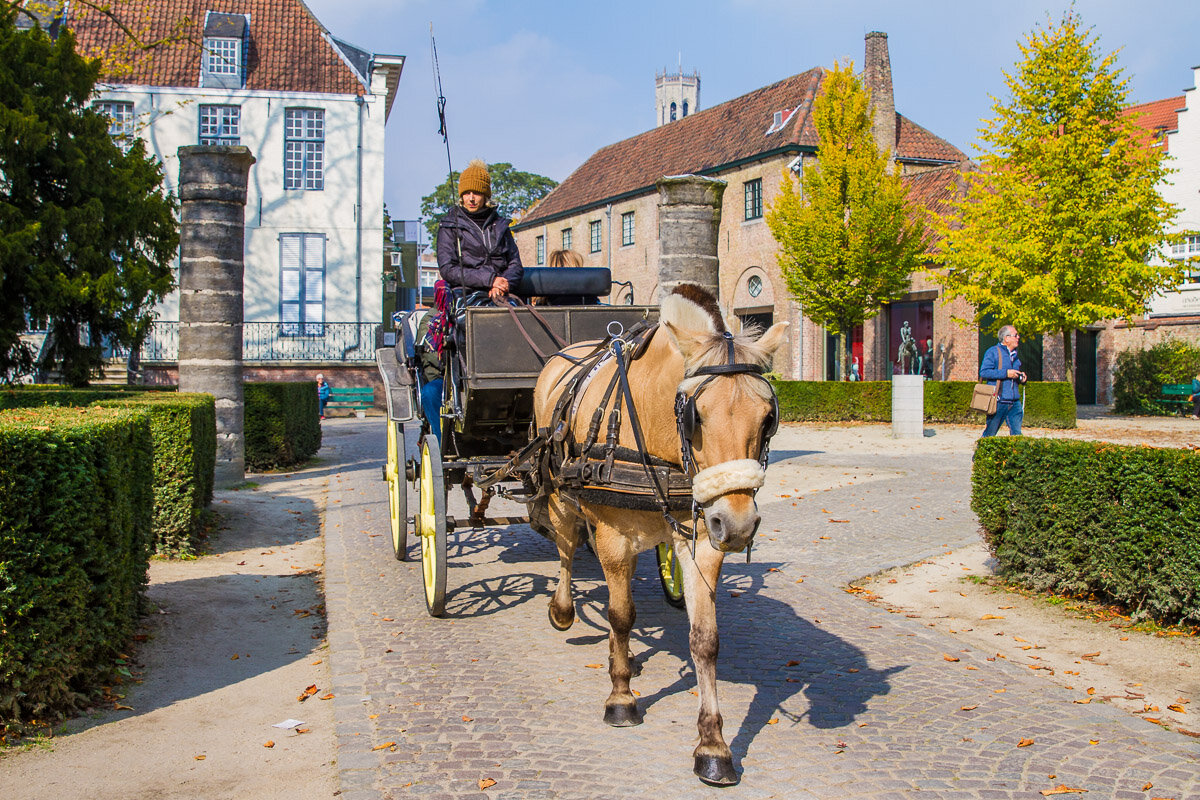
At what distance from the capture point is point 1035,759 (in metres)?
4.02

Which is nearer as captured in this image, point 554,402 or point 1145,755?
point 1145,755

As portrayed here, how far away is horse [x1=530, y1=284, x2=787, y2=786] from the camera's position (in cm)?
339

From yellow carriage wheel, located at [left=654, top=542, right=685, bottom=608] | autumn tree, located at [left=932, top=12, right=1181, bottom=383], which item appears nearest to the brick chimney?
autumn tree, located at [left=932, top=12, right=1181, bottom=383]

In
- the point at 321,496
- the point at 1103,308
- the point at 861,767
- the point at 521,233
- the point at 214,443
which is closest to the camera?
the point at 861,767

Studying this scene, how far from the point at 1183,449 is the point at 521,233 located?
49.0m

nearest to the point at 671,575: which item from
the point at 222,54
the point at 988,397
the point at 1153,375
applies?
the point at 988,397

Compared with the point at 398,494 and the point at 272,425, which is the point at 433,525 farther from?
the point at 272,425

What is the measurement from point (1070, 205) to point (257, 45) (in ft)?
76.1

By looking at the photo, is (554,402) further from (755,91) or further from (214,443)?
(755,91)

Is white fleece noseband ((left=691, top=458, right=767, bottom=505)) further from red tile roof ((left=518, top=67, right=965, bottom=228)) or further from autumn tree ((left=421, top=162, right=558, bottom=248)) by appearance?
autumn tree ((left=421, top=162, right=558, bottom=248))

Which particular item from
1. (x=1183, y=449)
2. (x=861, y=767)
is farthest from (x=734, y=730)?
(x=1183, y=449)

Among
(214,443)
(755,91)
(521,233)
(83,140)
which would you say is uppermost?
(755,91)

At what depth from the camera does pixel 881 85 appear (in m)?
34.4

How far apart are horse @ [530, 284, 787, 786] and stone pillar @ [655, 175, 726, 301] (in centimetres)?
699
